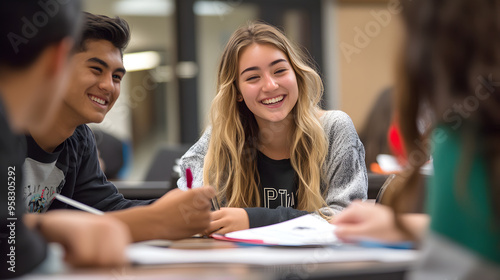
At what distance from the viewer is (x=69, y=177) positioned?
147 centimetres

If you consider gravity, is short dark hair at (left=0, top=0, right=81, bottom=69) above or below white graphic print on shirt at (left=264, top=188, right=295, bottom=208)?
above

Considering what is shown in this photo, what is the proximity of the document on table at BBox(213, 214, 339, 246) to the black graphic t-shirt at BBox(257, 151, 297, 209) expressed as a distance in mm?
411

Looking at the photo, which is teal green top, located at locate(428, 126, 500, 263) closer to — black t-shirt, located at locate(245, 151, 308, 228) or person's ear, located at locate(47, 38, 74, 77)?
person's ear, located at locate(47, 38, 74, 77)

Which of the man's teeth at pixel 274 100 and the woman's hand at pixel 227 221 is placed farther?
the man's teeth at pixel 274 100

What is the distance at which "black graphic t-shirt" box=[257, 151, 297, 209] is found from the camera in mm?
1609

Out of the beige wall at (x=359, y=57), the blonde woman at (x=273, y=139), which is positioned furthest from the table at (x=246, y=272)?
the beige wall at (x=359, y=57)

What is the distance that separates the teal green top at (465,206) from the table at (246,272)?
11cm

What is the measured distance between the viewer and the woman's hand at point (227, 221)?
3.90 feet

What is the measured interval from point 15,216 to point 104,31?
867 mm

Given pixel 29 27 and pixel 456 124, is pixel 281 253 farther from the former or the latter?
pixel 29 27

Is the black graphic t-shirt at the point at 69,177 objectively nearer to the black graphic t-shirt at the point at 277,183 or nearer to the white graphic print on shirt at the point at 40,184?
the white graphic print on shirt at the point at 40,184

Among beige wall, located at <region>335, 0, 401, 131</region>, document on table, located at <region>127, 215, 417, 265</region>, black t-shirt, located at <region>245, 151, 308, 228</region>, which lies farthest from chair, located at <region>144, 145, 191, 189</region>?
beige wall, located at <region>335, 0, 401, 131</region>

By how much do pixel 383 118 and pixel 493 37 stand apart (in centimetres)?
219

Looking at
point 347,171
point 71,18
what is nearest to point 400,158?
point 71,18
